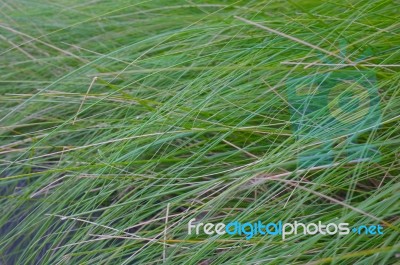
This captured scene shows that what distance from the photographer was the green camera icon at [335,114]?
122 centimetres

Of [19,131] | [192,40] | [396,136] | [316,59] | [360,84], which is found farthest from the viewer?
[19,131]

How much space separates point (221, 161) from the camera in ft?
4.75

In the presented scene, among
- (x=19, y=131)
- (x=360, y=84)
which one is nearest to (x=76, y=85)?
(x=19, y=131)

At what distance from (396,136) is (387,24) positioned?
1.16ft

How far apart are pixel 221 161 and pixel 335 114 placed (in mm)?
299

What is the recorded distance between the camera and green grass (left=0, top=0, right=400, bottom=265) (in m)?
1.21

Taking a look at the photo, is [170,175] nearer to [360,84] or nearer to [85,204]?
[85,204]

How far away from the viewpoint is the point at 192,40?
5.83ft

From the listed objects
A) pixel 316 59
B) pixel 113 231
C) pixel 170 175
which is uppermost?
pixel 316 59

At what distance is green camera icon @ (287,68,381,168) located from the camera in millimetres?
1218

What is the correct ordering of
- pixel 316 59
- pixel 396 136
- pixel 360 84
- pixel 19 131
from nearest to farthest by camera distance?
1. pixel 396 136
2. pixel 360 84
3. pixel 316 59
4. pixel 19 131

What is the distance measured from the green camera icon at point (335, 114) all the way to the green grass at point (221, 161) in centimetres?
1

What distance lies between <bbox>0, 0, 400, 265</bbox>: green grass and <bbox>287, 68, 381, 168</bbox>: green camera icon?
0.05 feet

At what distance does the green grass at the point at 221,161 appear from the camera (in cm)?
121
